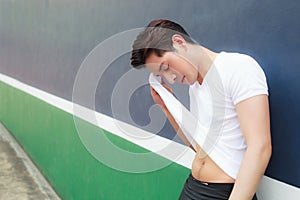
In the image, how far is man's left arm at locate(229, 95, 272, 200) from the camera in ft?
3.80

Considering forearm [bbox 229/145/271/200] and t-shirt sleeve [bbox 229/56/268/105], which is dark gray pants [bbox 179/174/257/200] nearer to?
forearm [bbox 229/145/271/200]

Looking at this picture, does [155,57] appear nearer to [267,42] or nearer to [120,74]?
[267,42]

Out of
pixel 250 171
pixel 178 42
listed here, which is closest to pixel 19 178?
pixel 178 42

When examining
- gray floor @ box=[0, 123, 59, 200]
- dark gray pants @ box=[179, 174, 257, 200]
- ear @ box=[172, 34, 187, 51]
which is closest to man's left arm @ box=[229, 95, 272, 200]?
dark gray pants @ box=[179, 174, 257, 200]

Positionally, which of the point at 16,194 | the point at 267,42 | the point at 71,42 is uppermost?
the point at 267,42

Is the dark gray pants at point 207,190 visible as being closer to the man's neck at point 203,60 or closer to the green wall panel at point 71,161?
the man's neck at point 203,60

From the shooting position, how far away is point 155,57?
133 centimetres

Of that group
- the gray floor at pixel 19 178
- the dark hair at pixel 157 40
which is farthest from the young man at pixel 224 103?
the gray floor at pixel 19 178

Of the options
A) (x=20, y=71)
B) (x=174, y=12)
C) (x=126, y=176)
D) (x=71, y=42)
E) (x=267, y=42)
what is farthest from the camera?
(x=20, y=71)

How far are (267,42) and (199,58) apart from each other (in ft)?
0.92

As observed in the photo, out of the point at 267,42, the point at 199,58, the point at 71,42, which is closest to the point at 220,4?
the point at 267,42

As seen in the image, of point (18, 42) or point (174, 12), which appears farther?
point (18, 42)

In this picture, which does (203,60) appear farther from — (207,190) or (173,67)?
(207,190)

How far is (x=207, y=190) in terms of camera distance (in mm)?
1354
